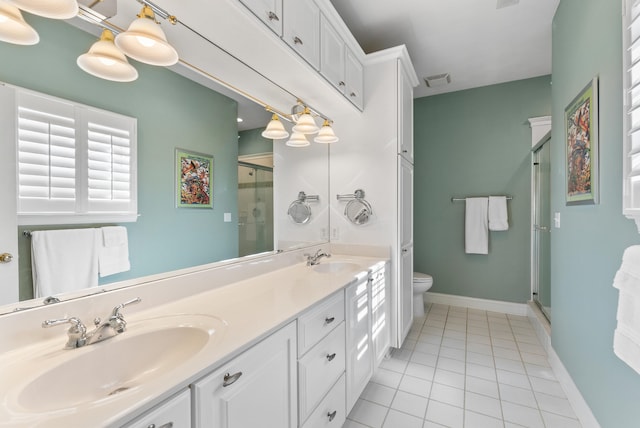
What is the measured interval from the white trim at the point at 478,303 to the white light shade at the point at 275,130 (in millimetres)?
2919

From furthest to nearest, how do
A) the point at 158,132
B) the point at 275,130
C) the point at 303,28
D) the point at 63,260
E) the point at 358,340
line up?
the point at 275,130 < the point at 358,340 < the point at 303,28 < the point at 158,132 < the point at 63,260

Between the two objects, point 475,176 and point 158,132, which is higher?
point 475,176

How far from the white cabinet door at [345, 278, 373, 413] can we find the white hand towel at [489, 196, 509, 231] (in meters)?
2.24

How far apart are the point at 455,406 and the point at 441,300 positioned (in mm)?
2033

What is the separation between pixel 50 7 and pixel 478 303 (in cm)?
415

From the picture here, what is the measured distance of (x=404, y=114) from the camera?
251cm

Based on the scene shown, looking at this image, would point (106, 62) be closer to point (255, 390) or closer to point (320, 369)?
point (255, 390)

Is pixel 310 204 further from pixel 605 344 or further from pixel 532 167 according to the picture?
pixel 532 167

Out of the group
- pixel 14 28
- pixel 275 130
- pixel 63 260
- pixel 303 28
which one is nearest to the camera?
pixel 14 28

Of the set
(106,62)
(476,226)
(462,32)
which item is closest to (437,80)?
(462,32)

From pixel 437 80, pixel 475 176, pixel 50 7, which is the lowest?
pixel 475 176

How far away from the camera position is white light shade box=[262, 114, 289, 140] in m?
1.86

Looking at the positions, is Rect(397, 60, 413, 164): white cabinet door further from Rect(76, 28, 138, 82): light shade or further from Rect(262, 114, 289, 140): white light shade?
Rect(76, 28, 138, 82): light shade

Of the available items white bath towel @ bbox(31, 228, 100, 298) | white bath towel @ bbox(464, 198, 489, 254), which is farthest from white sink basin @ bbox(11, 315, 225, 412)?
white bath towel @ bbox(464, 198, 489, 254)
